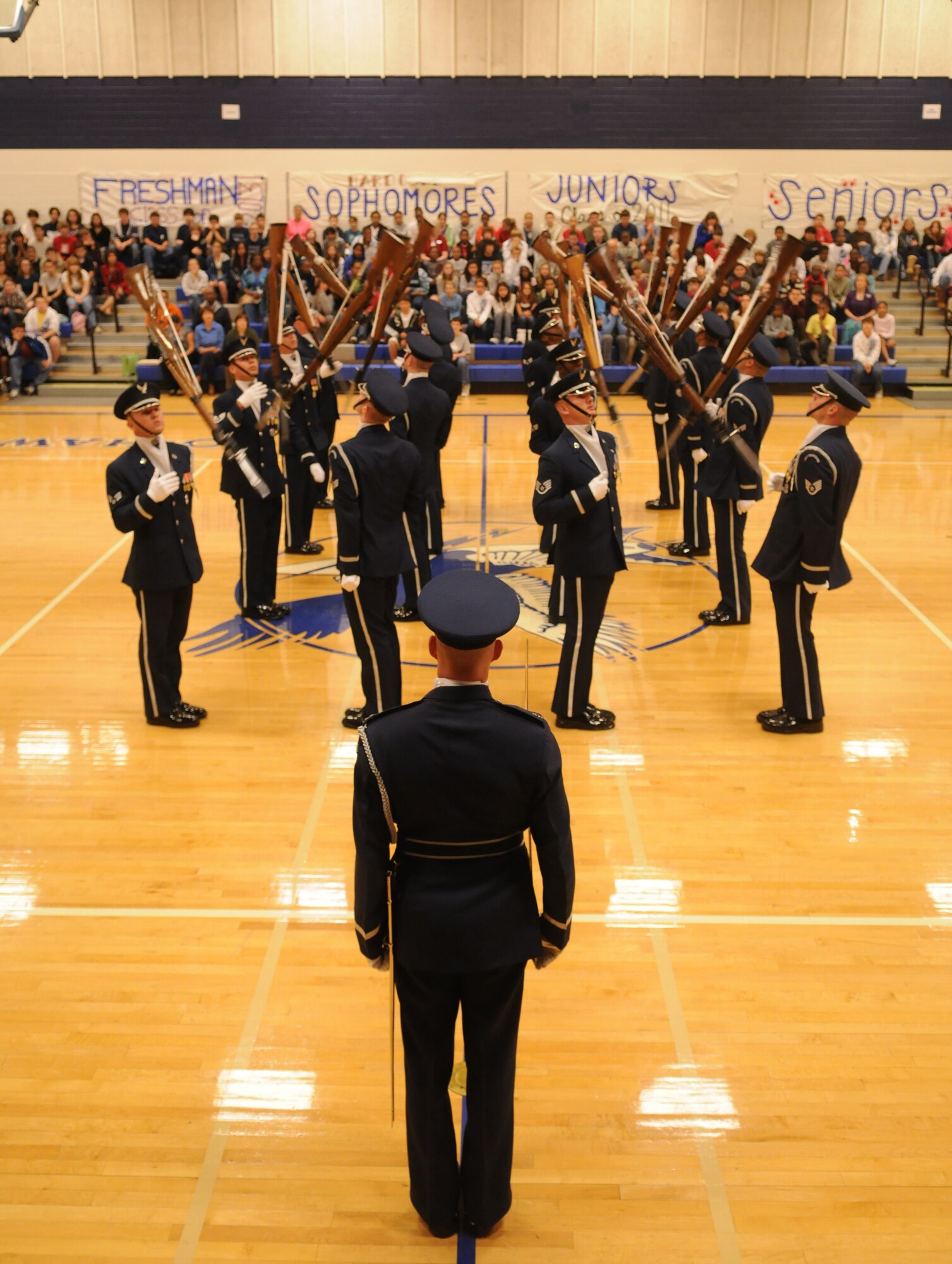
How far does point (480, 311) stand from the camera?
18422mm

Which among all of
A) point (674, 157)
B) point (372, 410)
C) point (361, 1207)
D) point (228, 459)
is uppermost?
point (674, 157)

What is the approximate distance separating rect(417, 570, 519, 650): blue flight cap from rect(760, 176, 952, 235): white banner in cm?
2008

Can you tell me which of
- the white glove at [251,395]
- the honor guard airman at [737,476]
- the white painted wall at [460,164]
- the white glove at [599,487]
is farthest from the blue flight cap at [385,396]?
the white painted wall at [460,164]

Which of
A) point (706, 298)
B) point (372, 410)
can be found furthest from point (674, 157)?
point (372, 410)

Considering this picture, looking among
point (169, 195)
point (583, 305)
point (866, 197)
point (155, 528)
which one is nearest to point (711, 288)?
point (583, 305)

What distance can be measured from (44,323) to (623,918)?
52.6 ft

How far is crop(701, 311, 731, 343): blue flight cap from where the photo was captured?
8250mm

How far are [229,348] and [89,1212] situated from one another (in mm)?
5439

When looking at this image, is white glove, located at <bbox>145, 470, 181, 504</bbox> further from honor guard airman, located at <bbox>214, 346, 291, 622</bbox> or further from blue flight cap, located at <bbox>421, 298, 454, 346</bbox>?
blue flight cap, located at <bbox>421, 298, 454, 346</bbox>

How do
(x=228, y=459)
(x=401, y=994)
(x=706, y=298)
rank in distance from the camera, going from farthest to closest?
(x=706, y=298) < (x=228, y=459) < (x=401, y=994)

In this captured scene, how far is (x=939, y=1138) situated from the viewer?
3457 mm

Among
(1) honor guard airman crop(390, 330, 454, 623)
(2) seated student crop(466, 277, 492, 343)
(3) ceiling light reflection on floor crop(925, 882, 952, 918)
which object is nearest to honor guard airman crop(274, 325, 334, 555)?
(1) honor guard airman crop(390, 330, 454, 623)

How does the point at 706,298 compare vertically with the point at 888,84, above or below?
below

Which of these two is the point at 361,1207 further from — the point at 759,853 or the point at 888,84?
the point at 888,84
